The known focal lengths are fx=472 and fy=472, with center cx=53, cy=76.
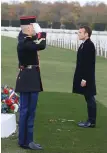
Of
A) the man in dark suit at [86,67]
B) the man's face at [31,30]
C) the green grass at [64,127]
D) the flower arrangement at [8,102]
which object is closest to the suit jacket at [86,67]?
the man in dark suit at [86,67]

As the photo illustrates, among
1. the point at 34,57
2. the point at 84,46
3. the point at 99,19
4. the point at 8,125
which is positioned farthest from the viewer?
the point at 99,19

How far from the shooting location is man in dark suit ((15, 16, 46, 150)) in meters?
5.88

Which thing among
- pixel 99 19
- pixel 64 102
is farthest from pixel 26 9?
pixel 64 102

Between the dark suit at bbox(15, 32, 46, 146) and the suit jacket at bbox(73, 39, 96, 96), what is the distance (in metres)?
1.56

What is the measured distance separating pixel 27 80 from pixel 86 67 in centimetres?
169

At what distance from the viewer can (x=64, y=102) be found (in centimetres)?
1074

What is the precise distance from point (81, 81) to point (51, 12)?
82407mm

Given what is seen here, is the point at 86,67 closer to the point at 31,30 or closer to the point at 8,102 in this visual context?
the point at 8,102

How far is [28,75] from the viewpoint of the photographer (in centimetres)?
607

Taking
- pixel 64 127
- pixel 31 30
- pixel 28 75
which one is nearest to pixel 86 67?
pixel 64 127

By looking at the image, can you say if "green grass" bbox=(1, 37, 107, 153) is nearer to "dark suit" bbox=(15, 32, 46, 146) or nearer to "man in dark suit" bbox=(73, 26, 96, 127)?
"dark suit" bbox=(15, 32, 46, 146)

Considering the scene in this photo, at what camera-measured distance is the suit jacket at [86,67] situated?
7.48 meters

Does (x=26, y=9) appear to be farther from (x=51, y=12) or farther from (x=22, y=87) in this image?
(x=22, y=87)

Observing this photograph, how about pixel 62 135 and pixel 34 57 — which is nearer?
pixel 34 57
